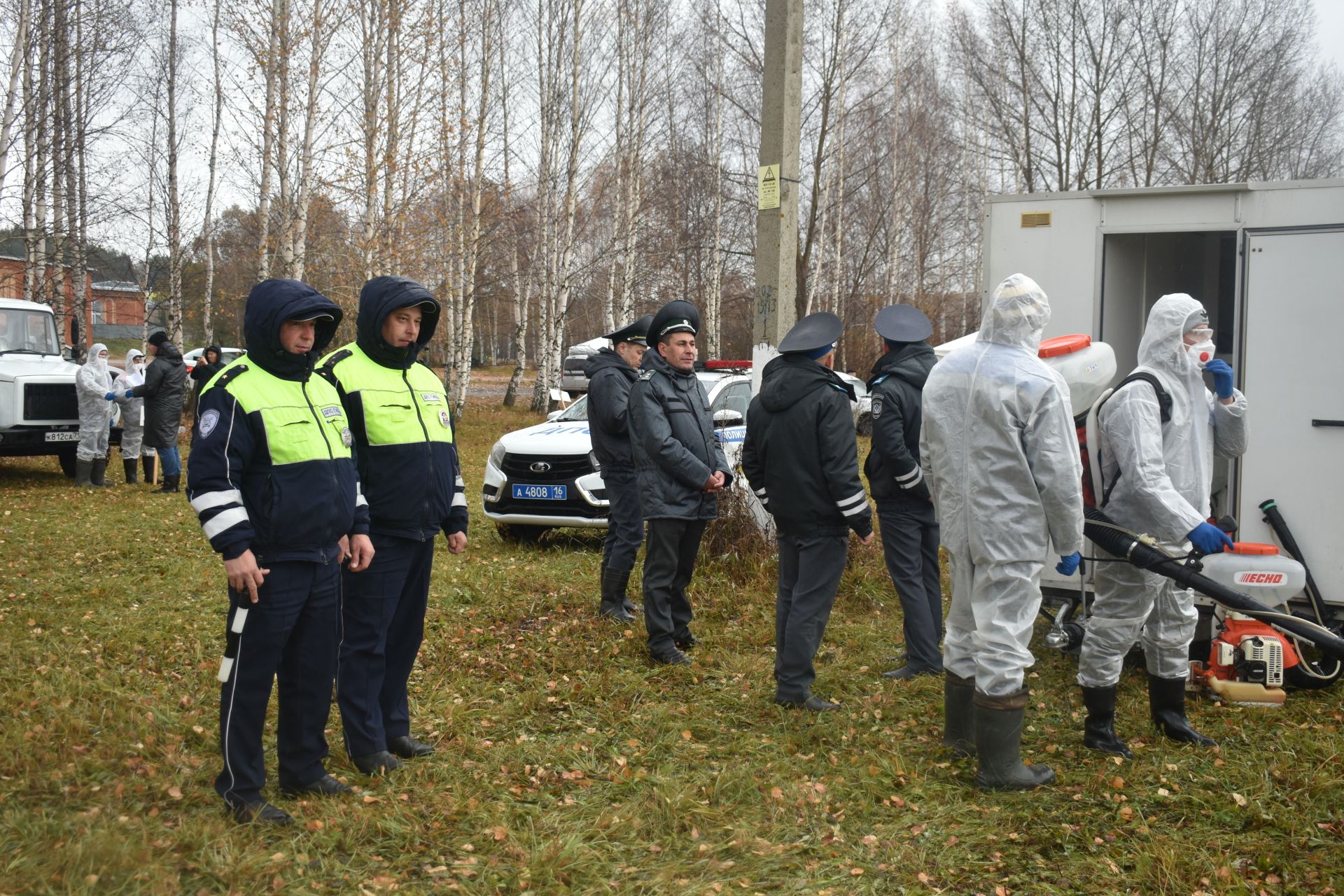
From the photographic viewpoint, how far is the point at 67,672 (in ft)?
17.6

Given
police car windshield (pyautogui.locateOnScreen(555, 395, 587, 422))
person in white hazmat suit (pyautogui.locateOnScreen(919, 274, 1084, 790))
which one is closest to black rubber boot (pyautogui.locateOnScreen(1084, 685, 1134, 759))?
person in white hazmat suit (pyautogui.locateOnScreen(919, 274, 1084, 790))

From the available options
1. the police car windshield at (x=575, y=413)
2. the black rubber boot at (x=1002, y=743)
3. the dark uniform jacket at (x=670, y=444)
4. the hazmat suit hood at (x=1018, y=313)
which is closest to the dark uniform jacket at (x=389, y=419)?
the dark uniform jacket at (x=670, y=444)

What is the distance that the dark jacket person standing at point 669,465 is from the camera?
19.3ft

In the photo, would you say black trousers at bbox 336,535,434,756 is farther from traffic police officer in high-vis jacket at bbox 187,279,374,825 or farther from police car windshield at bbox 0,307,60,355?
police car windshield at bbox 0,307,60,355

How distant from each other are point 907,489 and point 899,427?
35 centimetres

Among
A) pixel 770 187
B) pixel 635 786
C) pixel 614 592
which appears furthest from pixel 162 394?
pixel 635 786

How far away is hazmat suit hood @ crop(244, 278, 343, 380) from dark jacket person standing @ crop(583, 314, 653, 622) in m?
3.36

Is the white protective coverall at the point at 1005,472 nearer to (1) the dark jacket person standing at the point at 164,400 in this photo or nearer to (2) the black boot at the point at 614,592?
(2) the black boot at the point at 614,592

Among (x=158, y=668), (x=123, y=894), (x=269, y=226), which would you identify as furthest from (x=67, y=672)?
(x=269, y=226)

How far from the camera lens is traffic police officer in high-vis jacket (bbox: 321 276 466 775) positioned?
13.4ft

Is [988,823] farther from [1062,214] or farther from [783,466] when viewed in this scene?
[1062,214]

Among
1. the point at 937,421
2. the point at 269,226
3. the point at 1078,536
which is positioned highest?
the point at 269,226

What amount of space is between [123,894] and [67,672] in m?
2.70

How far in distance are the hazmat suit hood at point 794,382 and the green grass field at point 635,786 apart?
155 centimetres
